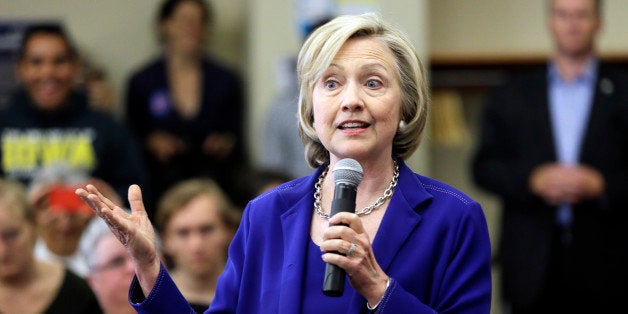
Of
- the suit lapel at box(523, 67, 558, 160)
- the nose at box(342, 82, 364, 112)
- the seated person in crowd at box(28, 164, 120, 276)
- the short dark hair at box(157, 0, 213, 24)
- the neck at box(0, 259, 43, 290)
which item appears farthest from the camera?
the short dark hair at box(157, 0, 213, 24)

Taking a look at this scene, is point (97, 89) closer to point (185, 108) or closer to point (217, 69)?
point (185, 108)

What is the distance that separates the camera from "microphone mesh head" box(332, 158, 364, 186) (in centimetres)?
254

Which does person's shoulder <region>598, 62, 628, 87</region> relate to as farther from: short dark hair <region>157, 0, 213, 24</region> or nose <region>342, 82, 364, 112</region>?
nose <region>342, 82, 364, 112</region>

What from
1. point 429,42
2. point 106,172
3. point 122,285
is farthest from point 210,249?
point 429,42

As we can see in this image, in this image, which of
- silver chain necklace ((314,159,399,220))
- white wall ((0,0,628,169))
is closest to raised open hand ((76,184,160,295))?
silver chain necklace ((314,159,399,220))

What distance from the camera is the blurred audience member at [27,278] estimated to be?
4.57m

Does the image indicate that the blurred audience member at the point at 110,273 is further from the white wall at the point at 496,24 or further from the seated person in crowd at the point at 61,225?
the white wall at the point at 496,24

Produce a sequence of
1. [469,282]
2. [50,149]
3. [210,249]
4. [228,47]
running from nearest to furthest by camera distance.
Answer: [469,282] → [210,249] → [50,149] → [228,47]

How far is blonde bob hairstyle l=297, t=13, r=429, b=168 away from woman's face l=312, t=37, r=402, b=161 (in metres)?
0.02

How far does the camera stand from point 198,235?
5199 mm

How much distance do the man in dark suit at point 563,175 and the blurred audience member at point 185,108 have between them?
165cm

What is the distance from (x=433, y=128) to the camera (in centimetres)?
849

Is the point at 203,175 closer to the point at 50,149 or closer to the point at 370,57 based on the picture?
the point at 50,149

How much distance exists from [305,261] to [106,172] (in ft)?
12.6
